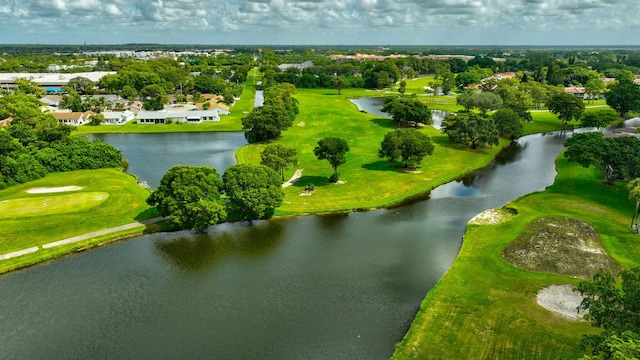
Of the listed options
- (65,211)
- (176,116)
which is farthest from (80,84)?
(65,211)

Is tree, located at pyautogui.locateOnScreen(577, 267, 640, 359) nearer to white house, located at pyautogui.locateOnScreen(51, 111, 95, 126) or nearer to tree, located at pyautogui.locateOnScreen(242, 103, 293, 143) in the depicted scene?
tree, located at pyautogui.locateOnScreen(242, 103, 293, 143)

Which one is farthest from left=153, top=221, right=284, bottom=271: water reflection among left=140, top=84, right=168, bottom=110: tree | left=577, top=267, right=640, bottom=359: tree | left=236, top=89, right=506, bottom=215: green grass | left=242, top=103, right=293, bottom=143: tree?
left=140, top=84, right=168, bottom=110: tree

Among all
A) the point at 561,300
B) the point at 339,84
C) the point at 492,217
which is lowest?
the point at 561,300

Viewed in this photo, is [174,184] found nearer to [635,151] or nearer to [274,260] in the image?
[274,260]

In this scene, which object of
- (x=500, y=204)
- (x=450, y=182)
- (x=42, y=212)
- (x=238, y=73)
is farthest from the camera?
(x=238, y=73)

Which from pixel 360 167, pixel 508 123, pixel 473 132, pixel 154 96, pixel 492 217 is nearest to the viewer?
pixel 492 217

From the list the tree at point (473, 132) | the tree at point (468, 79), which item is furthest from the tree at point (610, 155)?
the tree at point (468, 79)

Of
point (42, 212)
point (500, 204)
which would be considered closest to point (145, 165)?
point (42, 212)

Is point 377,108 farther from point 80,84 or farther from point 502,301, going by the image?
point 80,84
